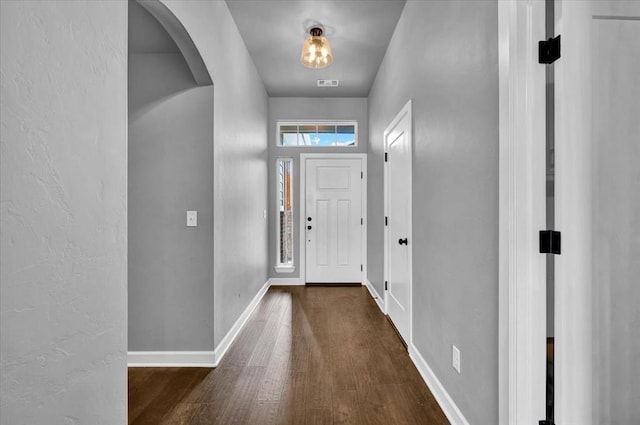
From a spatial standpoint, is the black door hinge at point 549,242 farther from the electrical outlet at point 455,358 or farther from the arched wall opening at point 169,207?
the arched wall opening at point 169,207

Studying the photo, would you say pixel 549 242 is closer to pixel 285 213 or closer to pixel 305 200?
pixel 305 200

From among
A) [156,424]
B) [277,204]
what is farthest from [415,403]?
[277,204]

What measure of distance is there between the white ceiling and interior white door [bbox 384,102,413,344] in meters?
0.91

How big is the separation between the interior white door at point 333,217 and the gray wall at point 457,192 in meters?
2.44

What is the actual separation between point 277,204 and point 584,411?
4.43 metres

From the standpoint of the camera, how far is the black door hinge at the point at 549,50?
1.24 m

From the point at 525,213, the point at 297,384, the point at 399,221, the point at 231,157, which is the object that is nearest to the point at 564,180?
the point at 525,213

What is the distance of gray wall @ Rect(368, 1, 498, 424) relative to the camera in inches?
59.2

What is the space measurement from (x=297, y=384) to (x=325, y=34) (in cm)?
312

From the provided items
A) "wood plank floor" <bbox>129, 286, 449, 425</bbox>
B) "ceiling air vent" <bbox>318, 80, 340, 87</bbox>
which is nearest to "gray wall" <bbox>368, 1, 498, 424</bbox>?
"wood plank floor" <bbox>129, 286, 449, 425</bbox>

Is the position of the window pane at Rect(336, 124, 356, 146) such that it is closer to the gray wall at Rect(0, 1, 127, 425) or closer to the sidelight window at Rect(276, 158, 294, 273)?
the sidelight window at Rect(276, 158, 294, 273)

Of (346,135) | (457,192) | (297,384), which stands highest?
(346,135)

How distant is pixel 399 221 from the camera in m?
3.24

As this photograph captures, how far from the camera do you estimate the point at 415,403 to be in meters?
2.02
